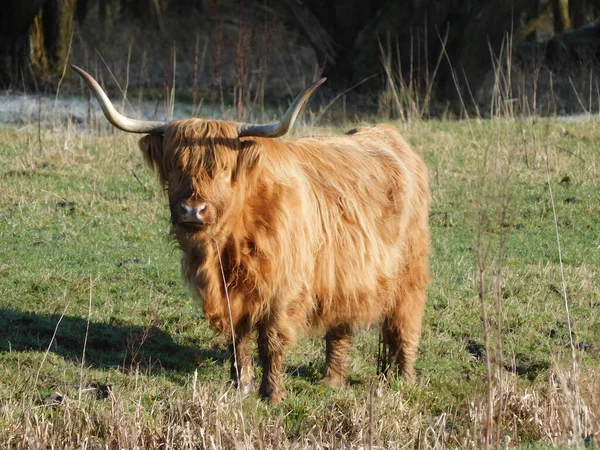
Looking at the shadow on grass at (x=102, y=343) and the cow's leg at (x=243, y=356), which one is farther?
the shadow on grass at (x=102, y=343)

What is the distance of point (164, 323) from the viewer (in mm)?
7152

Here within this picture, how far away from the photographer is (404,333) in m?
6.82

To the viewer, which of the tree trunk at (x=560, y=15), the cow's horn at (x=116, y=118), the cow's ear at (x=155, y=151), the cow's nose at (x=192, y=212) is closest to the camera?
the cow's nose at (x=192, y=212)

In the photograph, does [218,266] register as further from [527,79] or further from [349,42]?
[349,42]

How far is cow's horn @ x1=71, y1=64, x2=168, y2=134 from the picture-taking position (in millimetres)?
5605

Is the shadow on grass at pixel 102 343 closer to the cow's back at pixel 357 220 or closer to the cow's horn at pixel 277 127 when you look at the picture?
the cow's back at pixel 357 220

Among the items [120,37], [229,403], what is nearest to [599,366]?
[229,403]

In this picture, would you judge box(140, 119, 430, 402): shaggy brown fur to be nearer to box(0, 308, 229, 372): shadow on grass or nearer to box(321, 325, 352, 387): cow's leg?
box(321, 325, 352, 387): cow's leg

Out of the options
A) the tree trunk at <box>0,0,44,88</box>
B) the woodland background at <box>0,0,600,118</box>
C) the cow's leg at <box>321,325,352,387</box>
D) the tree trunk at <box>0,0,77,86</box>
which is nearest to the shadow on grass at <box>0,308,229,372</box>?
the cow's leg at <box>321,325,352,387</box>

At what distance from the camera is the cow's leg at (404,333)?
6793 millimetres

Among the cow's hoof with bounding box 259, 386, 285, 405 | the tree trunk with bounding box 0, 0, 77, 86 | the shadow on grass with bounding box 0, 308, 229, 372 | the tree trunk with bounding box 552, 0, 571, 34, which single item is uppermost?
the tree trunk with bounding box 552, 0, 571, 34

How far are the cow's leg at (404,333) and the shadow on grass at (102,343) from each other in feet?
3.47

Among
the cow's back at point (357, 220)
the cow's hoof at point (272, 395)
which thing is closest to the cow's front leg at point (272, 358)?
the cow's hoof at point (272, 395)

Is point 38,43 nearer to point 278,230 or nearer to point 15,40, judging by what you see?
point 15,40
